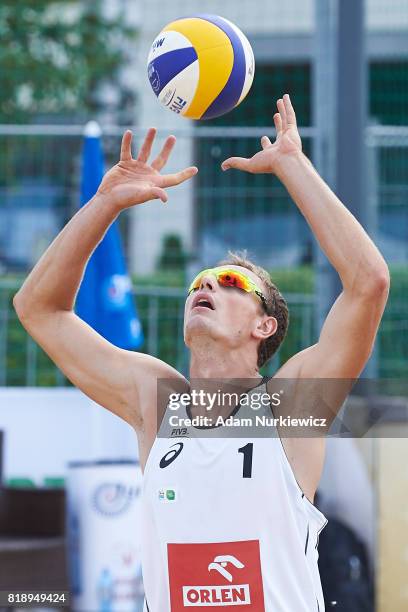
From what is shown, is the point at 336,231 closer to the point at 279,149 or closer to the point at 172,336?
the point at 279,149

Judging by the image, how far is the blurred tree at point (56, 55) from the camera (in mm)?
14352

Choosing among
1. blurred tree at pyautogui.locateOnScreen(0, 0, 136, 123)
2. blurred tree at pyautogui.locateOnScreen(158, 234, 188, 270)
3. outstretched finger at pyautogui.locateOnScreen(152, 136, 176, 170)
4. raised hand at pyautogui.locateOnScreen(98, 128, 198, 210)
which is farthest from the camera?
blurred tree at pyautogui.locateOnScreen(0, 0, 136, 123)

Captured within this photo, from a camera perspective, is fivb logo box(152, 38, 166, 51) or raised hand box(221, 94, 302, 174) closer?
raised hand box(221, 94, 302, 174)

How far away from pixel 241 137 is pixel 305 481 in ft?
16.9

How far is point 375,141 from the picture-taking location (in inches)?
333

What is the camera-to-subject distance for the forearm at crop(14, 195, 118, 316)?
3660 mm

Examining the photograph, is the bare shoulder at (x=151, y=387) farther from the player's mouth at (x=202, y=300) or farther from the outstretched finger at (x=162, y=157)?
the outstretched finger at (x=162, y=157)

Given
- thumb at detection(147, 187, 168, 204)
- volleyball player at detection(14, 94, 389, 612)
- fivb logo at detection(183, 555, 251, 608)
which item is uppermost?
thumb at detection(147, 187, 168, 204)

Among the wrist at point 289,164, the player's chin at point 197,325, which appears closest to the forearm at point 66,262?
the player's chin at point 197,325

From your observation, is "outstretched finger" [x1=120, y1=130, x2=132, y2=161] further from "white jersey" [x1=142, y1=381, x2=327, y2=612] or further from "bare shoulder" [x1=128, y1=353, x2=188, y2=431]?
"white jersey" [x1=142, y1=381, x2=327, y2=612]

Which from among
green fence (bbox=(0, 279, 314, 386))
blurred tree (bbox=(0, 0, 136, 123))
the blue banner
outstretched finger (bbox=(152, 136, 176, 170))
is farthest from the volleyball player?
blurred tree (bbox=(0, 0, 136, 123))

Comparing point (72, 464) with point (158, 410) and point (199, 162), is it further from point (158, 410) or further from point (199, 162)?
point (158, 410)

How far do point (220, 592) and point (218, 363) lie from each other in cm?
69

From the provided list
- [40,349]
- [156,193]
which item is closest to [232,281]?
[156,193]
